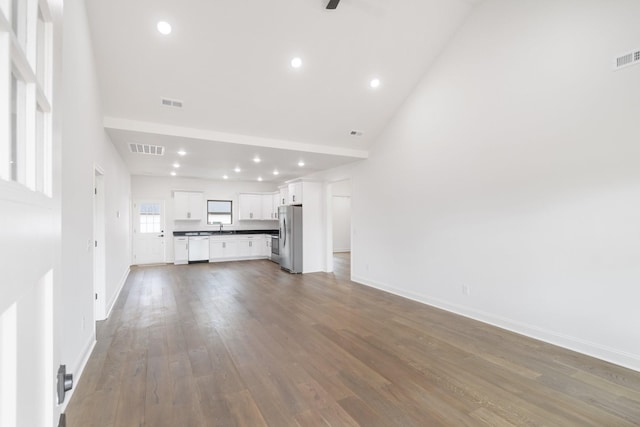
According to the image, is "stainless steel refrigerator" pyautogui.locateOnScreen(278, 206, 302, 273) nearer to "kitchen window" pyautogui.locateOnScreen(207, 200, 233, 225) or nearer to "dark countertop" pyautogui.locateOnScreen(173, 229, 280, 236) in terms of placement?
"dark countertop" pyautogui.locateOnScreen(173, 229, 280, 236)

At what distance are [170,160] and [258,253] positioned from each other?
460 cm

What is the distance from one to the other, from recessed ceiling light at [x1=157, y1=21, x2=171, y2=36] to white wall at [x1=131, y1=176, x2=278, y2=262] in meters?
6.50

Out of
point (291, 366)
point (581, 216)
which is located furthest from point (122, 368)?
point (581, 216)

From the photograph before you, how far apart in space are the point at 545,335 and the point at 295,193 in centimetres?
591

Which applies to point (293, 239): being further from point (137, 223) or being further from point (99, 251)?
point (137, 223)

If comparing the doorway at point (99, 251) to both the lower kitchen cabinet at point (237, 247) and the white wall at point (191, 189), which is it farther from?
the lower kitchen cabinet at point (237, 247)

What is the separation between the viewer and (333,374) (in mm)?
2705

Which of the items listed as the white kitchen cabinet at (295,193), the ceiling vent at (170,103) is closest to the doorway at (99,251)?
the ceiling vent at (170,103)

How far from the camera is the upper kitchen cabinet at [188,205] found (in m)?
9.09

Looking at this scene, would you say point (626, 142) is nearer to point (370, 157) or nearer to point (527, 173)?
point (527, 173)

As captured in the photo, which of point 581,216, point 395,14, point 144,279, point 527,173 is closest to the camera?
point 581,216

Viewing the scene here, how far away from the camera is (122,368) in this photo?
2.82m

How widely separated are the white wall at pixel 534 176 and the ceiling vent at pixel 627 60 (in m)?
0.06

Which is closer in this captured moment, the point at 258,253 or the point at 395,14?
the point at 395,14
